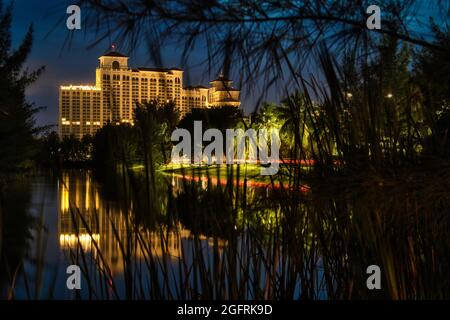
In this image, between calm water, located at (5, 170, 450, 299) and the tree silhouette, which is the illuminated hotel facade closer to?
calm water, located at (5, 170, 450, 299)

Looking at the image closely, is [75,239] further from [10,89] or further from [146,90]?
[10,89]

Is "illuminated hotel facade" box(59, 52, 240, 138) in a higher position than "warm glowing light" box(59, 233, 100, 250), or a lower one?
higher

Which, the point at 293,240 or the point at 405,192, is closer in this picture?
the point at 405,192

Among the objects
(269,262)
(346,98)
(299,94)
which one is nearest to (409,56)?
(346,98)

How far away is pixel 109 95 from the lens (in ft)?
5.41

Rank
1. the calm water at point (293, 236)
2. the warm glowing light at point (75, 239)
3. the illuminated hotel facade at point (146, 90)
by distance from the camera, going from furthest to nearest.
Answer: the warm glowing light at point (75, 239) → the calm water at point (293, 236) → the illuminated hotel facade at point (146, 90)

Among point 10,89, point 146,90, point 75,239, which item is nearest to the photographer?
point 146,90

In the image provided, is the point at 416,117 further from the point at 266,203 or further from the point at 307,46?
the point at 266,203

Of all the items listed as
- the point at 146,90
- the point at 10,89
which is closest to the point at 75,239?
the point at 146,90

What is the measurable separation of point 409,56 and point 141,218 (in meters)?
1.06

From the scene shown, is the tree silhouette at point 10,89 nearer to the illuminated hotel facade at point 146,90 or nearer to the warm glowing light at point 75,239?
the warm glowing light at point 75,239

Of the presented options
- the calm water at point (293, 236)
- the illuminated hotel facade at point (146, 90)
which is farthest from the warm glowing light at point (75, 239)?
the illuminated hotel facade at point (146, 90)

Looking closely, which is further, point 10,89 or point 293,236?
point 10,89

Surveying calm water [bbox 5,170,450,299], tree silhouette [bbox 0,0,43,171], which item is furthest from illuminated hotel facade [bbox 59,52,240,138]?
tree silhouette [bbox 0,0,43,171]
